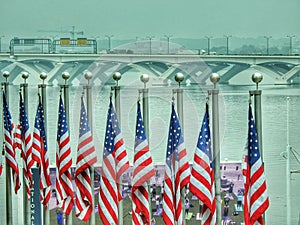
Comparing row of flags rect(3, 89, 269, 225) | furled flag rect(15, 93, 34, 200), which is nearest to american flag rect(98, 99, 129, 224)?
row of flags rect(3, 89, 269, 225)

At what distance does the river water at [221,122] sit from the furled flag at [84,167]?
89cm

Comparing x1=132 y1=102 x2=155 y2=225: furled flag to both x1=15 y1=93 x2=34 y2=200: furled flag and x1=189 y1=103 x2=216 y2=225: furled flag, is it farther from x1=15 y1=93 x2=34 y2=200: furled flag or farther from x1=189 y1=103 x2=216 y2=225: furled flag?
x1=15 y1=93 x2=34 y2=200: furled flag

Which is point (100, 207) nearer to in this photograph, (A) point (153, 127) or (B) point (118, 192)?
(B) point (118, 192)

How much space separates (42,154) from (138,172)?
1147 millimetres

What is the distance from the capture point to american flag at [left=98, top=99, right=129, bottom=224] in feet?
19.4

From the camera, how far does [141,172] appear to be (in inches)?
225

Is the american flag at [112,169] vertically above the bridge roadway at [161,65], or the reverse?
the bridge roadway at [161,65]

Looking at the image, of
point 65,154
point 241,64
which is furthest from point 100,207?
point 241,64

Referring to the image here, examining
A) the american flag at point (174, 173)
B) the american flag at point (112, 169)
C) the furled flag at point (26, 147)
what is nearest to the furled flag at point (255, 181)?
the american flag at point (174, 173)

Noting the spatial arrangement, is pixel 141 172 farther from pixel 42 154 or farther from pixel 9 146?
pixel 9 146

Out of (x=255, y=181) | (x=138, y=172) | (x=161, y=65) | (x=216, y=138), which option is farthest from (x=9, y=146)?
(x=161, y=65)

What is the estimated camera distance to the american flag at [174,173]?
18.5 ft

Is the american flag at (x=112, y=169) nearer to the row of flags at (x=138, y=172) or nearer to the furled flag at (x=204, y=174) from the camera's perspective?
the row of flags at (x=138, y=172)

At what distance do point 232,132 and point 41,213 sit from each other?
10026 millimetres
